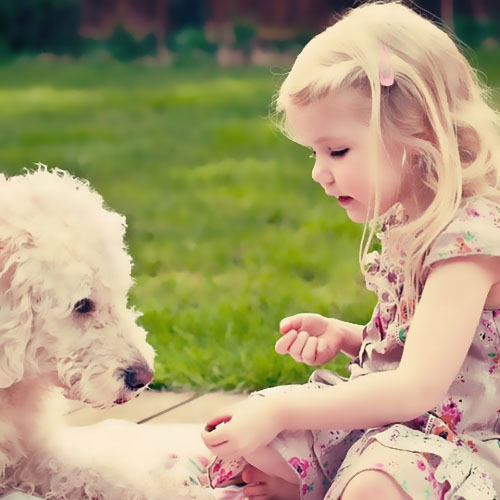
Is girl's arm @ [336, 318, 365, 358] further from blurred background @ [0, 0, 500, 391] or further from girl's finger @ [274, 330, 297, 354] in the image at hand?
blurred background @ [0, 0, 500, 391]

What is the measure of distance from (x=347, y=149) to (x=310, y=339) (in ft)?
1.79

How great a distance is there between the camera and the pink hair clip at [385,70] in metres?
2.42

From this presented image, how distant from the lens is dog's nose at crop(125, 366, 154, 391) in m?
2.46

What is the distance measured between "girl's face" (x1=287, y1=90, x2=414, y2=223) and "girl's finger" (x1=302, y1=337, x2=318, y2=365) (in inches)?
16.2

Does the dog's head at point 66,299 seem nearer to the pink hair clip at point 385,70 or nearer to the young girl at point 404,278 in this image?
the young girl at point 404,278

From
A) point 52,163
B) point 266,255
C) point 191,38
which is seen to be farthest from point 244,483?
point 191,38

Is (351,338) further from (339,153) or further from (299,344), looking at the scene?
(339,153)

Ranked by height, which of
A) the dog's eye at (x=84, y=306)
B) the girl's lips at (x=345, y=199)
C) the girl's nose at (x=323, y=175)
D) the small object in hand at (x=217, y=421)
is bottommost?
the small object in hand at (x=217, y=421)

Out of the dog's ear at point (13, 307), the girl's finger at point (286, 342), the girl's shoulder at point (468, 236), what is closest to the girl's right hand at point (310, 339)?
the girl's finger at point (286, 342)

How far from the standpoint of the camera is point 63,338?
246 cm

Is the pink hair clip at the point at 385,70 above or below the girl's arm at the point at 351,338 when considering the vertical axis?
above

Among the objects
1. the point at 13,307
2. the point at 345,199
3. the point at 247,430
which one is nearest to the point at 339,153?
the point at 345,199

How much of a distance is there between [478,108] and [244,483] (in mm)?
1057

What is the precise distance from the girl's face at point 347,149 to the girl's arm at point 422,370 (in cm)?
23
